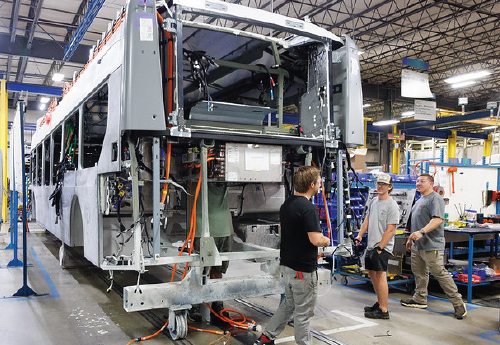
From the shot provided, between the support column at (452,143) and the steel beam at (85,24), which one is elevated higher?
the steel beam at (85,24)

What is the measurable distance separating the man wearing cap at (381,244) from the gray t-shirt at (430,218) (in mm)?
648

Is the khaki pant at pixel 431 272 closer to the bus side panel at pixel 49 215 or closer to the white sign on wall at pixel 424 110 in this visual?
the bus side panel at pixel 49 215

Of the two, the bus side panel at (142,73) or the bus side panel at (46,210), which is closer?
the bus side panel at (142,73)

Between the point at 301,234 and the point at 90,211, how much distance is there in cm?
249

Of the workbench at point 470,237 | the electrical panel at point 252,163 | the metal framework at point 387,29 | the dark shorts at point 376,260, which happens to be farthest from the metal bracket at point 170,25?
the metal framework at point 387,29

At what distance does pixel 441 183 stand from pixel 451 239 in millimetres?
1806

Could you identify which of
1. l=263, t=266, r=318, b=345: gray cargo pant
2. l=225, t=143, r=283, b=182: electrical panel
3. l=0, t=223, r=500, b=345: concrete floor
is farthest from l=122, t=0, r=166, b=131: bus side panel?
l=0, t=223, r=500, b=345: concrete floor

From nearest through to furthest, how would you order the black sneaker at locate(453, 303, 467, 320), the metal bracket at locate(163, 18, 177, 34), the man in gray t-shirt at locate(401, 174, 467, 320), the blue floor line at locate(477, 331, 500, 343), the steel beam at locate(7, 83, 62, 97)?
the metal bracket at locate(163, 18, 177, 34)
the blue floor line at locate(477, 331, 500, 343)
the black sneaker at locate(453, 303, 467, 320)
the man in gray t-shirt at locate(401, 174, 467, 320)
the steel beam at locate(7, 83, 62, 97)

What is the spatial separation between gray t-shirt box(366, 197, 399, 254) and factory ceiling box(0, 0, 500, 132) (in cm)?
732

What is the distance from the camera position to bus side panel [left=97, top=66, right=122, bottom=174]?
3.93 m

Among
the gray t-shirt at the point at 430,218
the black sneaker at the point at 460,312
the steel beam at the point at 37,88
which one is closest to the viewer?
the black sneaker at the point at 460,312

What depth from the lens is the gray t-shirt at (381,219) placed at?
16.8 feet

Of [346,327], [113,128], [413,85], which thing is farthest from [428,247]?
[413,85]

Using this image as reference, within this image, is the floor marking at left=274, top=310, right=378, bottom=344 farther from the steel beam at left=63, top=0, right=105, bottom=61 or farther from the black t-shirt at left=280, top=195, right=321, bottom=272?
the steel beam at left=63, top=0, right=105, bottom=61
